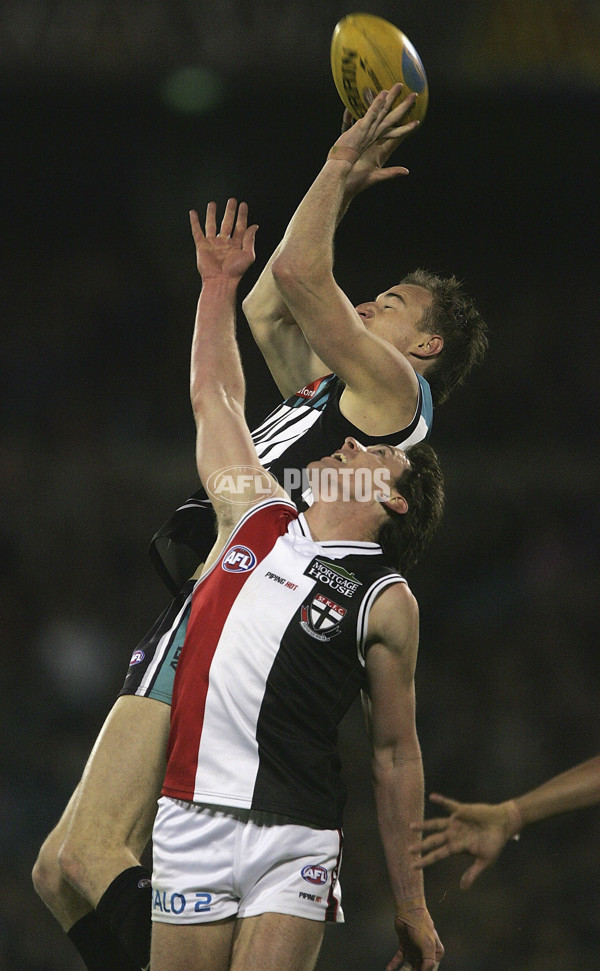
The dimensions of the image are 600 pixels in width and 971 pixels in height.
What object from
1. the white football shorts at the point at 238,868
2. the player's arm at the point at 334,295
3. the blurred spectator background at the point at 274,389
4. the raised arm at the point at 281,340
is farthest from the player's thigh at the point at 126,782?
the blurred spectator background at the point at 274,389

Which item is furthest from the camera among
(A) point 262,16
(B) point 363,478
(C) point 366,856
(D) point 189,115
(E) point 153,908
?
(D) point 189,115

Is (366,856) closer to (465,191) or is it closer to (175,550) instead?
(175,550)

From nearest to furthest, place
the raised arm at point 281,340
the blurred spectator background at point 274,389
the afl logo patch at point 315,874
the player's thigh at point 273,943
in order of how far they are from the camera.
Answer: the player's thigh at point 273,943 < the afl logo patch at point 315,874 < the raised arm at point 281,340 < the blurred spectator background at point 274,389

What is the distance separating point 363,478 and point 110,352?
617 centimetres

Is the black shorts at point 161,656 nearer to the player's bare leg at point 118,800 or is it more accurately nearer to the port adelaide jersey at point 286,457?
the player's bare leg at point 118,800

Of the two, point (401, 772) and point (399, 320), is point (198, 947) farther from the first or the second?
point (399, 320)

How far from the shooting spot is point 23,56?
324 inches

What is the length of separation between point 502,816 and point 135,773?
1266 mm

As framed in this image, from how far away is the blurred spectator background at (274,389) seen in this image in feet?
23.9

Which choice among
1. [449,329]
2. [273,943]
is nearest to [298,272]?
[449,329]

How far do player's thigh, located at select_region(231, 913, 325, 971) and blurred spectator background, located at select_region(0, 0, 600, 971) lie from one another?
4.24 metres

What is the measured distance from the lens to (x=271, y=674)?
2.90 meters

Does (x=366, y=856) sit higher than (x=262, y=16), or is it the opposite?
(x=262, y=16)

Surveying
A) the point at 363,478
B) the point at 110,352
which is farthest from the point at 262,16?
the point at 363,478
